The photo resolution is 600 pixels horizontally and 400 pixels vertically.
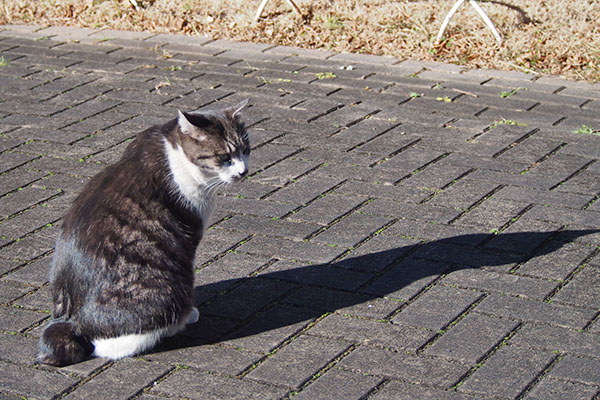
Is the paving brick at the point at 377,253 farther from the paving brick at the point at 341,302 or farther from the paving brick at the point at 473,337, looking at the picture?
the paving brick at the point at 473,337

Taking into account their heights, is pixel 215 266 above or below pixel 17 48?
below

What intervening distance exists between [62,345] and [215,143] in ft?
3.51

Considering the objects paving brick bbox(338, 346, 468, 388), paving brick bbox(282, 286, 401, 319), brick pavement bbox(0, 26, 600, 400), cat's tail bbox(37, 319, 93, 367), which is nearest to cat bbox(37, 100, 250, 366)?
cat's tail bbox(37, 319, 93, 367)

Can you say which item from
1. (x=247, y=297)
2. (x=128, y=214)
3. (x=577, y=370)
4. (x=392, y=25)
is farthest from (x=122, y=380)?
(x=392, y=25)

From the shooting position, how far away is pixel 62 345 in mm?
3570

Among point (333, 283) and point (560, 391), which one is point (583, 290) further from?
point (333, 283)

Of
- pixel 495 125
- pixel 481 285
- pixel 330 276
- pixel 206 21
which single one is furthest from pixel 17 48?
pixel 481 285

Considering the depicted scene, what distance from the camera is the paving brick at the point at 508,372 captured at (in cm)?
338

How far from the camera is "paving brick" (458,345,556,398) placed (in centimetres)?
338

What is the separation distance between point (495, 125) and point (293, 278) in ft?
8.47

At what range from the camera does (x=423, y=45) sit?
308 inches

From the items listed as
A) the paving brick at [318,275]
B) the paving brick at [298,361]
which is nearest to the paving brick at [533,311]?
the paving brick at [318,275]

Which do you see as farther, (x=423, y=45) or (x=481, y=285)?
(x=423, y=45)

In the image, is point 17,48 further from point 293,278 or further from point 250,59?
point 293,278
